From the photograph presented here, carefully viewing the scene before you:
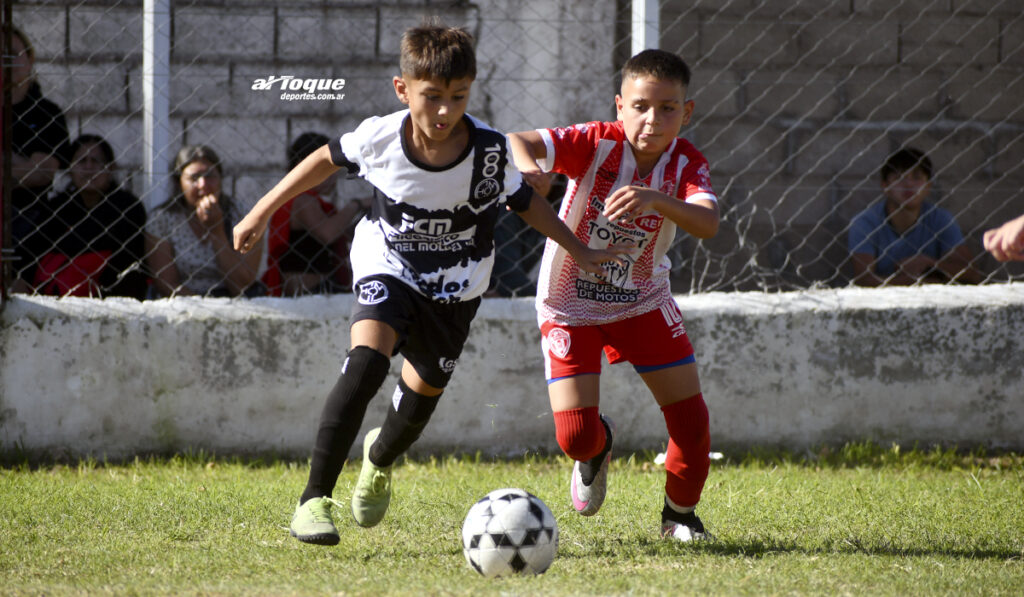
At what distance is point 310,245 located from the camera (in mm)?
5312

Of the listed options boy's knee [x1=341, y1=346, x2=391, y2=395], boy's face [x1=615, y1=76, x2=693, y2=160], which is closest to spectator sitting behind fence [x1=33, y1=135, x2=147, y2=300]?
boy's knee [x1=341, y1=346, x2=391, y2=395]

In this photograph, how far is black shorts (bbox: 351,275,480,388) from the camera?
3.29 metres

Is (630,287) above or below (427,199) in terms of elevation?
below

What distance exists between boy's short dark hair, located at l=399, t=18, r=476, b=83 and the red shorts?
965 mm

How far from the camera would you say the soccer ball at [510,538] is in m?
3.01

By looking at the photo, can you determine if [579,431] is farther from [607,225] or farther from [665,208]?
[665,208]

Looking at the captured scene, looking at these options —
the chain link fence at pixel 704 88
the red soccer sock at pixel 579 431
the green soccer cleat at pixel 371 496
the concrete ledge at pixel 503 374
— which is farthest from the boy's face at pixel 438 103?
the chain link fence at pixel 704 88

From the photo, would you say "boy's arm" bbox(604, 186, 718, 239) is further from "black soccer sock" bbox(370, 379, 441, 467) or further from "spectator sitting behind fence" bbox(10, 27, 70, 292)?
"spectator sitting behind fence" bbox(10, 27, 70, 292)

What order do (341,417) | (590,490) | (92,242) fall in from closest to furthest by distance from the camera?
(341,417) < (590,490) < (92,242)

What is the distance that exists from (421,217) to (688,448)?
3.93 ft

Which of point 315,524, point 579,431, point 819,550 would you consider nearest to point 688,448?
point 579,431

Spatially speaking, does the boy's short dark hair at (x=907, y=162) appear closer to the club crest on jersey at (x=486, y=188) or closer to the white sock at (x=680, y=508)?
the white sock at (x=680, y=508)

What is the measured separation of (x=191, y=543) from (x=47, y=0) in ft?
12.6

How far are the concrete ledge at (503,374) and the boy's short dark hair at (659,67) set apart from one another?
173cm
